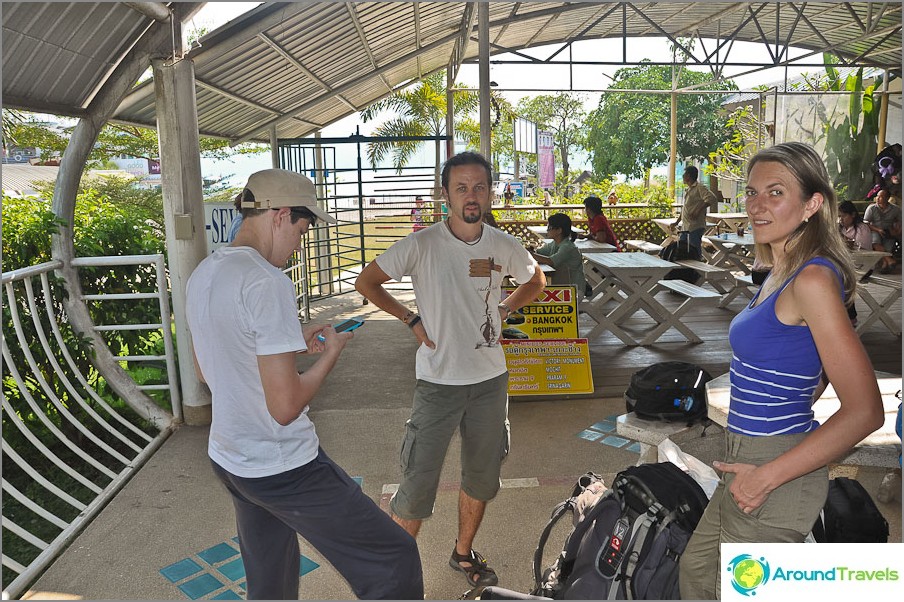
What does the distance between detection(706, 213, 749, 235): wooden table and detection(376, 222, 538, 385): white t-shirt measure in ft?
38.4

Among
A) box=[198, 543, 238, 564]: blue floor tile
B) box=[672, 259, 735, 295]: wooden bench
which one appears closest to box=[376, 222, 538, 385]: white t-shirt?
box=[198, 543, 238, 564]: blue floor tile

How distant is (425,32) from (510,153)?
30.8m

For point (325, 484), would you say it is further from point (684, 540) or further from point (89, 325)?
point (89, 325)

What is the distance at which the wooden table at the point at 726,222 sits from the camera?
564 inches

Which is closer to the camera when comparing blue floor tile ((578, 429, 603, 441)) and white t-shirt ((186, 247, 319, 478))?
white t-shirt ((186, 247, 319, 478))

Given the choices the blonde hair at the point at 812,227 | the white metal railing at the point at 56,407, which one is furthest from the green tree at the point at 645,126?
the blonde hair at the point at 812,227

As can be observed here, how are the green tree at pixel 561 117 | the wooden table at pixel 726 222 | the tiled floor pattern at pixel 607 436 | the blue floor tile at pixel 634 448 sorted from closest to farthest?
the blue floor tile at pixel 634 448, the tiled floor pattern at pixel 607 436, the wooden table at pixel 726 222, the green tree at pixel 561 117

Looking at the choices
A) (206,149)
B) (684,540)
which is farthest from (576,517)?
(206,149)

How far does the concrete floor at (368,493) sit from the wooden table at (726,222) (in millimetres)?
9649

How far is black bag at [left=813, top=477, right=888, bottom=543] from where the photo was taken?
239cm

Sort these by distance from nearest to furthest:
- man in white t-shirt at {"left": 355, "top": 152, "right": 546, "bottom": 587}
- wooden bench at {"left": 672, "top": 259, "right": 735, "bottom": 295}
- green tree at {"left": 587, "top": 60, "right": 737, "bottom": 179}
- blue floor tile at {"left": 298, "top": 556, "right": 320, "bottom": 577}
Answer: man in white t-shirt at {"left": 355, "top": 152, "right": 546, "bottom": 587} → blue floor tile at {"left": 298, "top": 556, "right": 320, "bottom": 577} → wooden bench at {"left": 672, "top": 259, "right": 735, "bottom": 295} → green tree at {"left": 587, "top": 60, "right": 737, "bottom": 179}

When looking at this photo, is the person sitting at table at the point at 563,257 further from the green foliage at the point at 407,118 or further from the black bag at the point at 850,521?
the green foliage at the point at 407,118

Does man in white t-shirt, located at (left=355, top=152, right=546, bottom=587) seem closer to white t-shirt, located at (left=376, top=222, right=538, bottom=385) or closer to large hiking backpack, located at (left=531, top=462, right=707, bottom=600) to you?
white t-shirt, located at (left=376, top=222, right=538, bottom=385)

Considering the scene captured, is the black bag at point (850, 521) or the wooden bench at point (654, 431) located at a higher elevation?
the wooden bench at point (654, 431)
